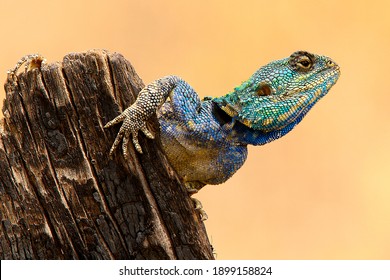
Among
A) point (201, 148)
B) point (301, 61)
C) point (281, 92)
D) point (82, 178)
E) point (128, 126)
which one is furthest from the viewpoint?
point (301, 61)

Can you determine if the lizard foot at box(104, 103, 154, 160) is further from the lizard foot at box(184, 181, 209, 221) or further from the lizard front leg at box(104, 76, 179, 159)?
the lizard foot at box(184, 181, 209, 221)

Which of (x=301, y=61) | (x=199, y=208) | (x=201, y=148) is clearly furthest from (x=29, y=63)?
(x=301, y=61)

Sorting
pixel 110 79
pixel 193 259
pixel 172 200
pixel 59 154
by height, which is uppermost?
pixel 110 79

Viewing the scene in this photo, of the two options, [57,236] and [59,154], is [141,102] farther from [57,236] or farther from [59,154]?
[57,236]

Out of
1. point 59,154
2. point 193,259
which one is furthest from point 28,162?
point 193,259

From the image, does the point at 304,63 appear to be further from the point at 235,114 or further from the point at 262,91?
the point at 235,114

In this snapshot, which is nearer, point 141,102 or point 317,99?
point 141,102
